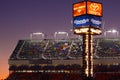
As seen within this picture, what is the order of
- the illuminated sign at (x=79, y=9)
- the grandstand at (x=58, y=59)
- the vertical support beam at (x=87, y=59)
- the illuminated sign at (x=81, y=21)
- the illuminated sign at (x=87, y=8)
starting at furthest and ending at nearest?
the grandstand at (x=58, y=59)
the vertical support beam at (x=87, y=59)
the illuminated sign at (x=79, y=9)
the illuminated sign at (x=81, y=21)
the illuminated sign at (x=87, y=8)

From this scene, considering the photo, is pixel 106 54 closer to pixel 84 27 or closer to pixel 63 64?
pixel 63 64

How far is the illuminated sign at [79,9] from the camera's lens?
89375 millimetres

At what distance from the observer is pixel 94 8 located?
90.1 meters

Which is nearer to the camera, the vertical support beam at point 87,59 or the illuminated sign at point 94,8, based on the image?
the illuminated sign at point 94,8

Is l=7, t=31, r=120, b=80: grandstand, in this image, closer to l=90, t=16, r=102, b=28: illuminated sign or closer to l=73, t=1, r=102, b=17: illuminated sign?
l=90, t=16, r=102, b=28: illuminated sign

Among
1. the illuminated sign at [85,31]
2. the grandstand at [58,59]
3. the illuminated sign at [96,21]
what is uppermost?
the illuminated sign at [96,21]

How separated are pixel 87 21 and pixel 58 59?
140 ft

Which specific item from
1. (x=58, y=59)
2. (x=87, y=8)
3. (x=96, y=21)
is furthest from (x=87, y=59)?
(x=58, y=59)

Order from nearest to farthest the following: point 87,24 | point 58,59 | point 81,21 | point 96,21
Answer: point 87,24
point 81,21
point 96,21
point 58,59

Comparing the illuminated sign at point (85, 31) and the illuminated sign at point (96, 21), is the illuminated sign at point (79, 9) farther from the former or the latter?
the illuminated sign at point (85, 31)

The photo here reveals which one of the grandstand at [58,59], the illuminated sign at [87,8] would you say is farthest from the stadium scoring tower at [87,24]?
the grandstand at [58,59]

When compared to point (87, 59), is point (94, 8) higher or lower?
higher

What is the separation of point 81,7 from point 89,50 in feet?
30.0

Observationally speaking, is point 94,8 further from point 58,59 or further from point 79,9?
point 58,59
